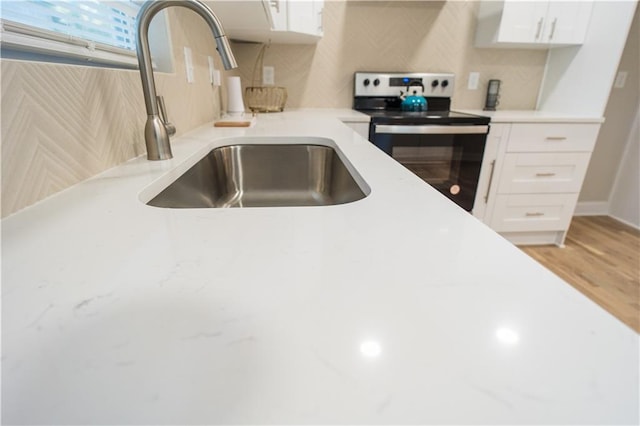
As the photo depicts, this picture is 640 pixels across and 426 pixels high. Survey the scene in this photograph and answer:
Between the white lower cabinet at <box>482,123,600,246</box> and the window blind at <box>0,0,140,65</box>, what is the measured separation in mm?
1974

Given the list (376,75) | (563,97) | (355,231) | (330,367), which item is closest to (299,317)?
(330,367)

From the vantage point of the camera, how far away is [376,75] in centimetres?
230

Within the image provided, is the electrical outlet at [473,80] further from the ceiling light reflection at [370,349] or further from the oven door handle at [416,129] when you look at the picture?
the ceiling light reflection at [370,349]

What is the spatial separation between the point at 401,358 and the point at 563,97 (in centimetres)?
283

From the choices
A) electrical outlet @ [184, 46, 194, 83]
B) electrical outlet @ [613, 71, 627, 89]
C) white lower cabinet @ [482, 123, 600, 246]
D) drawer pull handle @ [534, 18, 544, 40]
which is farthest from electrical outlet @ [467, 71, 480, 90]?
electrical outlet @ [184, 46, 194, 83]

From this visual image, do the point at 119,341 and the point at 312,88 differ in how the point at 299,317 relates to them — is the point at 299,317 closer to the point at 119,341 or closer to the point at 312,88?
the point at 119,341

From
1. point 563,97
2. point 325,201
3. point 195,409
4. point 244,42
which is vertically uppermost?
point 244,42

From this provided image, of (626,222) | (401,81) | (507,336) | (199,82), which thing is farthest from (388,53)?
(507,336)

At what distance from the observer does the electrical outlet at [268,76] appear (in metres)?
2.31

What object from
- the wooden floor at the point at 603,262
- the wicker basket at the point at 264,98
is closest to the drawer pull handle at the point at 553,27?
the wooden floor at the point at 603,262

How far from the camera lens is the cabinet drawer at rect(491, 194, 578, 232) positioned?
2129 millimetres

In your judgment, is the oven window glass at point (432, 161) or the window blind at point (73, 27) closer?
the window blind at point (73, 27)

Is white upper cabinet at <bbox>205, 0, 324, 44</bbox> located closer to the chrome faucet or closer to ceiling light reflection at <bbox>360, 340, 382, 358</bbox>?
the chrome faucet

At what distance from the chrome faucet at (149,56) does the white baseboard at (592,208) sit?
124 inches
